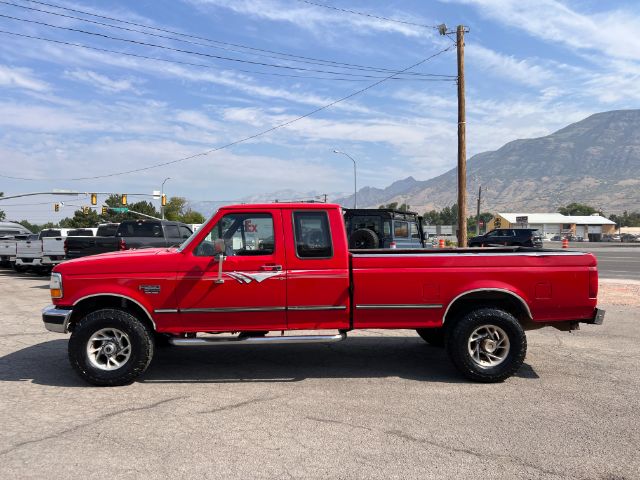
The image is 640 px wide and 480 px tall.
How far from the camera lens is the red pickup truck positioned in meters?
5.57

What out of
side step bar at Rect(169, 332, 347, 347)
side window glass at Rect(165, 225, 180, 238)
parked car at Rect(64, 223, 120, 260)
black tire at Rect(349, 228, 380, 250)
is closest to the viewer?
side step bar at Rect(169, 332, 347, 347)

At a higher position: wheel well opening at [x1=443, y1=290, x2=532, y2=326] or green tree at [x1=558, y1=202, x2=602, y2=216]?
green tree at [x1=558, y1=202, x2=602, y2=216]

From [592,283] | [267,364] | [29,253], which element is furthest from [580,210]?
[267,364]

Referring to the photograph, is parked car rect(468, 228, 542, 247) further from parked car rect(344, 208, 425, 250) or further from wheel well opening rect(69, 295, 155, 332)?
wheel well opening rect(69, 295, 155, 332)

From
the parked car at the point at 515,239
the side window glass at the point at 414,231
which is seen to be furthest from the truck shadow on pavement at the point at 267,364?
the parked car at the point at 515,239

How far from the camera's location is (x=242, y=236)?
5762 mm

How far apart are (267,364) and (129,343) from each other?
1.74 metres

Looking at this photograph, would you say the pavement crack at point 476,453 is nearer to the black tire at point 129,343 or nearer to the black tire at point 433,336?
the black tire at point 129,343

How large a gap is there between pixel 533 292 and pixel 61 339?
21.9 ft

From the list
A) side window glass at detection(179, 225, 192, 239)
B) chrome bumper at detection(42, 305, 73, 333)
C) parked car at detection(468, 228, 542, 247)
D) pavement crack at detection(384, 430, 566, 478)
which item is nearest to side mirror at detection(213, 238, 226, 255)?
chrome bumper at detection(42, 305, 73, 333)

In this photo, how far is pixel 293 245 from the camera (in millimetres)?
5715

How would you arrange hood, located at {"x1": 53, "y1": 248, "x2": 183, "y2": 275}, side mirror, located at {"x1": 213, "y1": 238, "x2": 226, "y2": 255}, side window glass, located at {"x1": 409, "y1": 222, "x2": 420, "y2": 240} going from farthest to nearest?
side window glass, located at {"x1": 409, "y1": 222, "x2": 420, "y2": 240}
hood, located at {"x1": 53, "y1": 248, "x2": 183, "y2": 275}
side mirror, located at {"x1": 213, "y1": 238, "x2": 226, "y2": 255}

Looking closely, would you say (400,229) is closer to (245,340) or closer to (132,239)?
(132,239)

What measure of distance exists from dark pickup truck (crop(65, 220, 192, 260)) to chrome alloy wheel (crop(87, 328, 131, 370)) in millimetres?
9268
